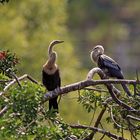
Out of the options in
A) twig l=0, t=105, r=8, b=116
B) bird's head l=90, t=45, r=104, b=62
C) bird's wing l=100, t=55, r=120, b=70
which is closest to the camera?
twig l=0, t=105, r=8, b=116

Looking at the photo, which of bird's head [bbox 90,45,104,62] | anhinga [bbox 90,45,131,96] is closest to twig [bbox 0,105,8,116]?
anhinga [bbox 90,45,131,96]

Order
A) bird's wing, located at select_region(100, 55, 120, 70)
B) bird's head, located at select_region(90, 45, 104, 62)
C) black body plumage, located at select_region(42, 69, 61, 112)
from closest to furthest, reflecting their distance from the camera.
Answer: black body plumage, located at select_region(42, 69, 61, 112) → bird's wing, located at select_region(100, 55, 120, 70) → bird's head, located at select_region(90, 45, 104, 62)

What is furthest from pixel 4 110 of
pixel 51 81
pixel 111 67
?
pixel 111 67

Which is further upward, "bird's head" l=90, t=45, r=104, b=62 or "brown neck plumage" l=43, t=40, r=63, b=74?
"bird's head" l=90, t=45, r=104, b=62

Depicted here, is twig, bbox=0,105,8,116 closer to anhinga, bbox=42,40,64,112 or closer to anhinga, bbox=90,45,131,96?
anhinga, bbox=42,40,64,112

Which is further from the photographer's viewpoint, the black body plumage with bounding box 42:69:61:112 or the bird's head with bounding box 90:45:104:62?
the bird's head with bounding box 90:45:104:62

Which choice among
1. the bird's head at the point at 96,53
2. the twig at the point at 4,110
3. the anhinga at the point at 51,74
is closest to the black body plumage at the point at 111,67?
the bird's head at the point at 96,53

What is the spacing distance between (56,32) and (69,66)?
1.28 metres

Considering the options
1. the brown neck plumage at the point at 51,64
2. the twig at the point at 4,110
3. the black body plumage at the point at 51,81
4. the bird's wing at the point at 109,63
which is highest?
the bird's wing at the point at 109,63

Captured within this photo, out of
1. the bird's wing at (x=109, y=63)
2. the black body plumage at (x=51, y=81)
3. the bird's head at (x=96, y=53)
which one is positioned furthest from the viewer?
the bird's head at (x=96, y=53)

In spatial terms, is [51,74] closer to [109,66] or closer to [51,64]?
[51,64]

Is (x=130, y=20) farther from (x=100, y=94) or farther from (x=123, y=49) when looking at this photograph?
(x=100, y=94)

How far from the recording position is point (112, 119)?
312 inches

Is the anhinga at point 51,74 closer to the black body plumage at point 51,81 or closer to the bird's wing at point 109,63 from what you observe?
the black body plumage at point 51,81
